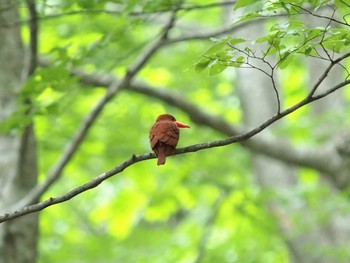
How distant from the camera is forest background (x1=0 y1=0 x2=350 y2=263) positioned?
11.3 ft

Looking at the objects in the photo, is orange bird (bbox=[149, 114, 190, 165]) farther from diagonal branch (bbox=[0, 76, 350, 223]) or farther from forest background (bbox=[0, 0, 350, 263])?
forest background (bbox=[0, 0, 350, 263])

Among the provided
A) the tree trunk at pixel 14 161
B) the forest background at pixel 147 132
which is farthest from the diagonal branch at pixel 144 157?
the tree trunk at pixel 14 161

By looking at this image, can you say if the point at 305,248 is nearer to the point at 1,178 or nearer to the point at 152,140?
the point at 1,178

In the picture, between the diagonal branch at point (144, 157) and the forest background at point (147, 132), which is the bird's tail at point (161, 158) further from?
the forest background at point (147, 132)

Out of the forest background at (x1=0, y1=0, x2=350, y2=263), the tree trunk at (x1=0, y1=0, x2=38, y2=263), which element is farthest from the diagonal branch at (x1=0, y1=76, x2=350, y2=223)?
the tree trunk at (x1=0, y1=0, x2=38, y2=263)

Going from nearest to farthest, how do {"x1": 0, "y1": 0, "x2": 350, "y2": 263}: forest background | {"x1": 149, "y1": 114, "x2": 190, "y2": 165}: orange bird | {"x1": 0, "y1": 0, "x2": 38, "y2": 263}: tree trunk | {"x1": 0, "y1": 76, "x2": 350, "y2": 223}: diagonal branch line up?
{"x1": 0, "y1": 76, "x2": 350, "y2": 223}: diagonal branch < {"x1": 149, "y1": 114, "x2": 190, "y2": 165}: orange bird < {"x1": 0, "y1": 0, "x2": 350, "y2": 263}: forest background < {"x1": 0, "y1": 0, "x2": 38, "y2": 263}: tree trunk

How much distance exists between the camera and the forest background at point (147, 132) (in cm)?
345

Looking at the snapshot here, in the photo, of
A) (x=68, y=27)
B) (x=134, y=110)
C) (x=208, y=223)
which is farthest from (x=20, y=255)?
(x=208, y=223)

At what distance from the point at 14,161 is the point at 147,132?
2.71m

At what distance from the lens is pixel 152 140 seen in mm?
1988

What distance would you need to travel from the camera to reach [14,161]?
4.18 meters

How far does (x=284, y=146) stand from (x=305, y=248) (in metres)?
0.90

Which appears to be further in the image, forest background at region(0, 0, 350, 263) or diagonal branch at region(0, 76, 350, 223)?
forest background at region(0, 0, 350, 263)

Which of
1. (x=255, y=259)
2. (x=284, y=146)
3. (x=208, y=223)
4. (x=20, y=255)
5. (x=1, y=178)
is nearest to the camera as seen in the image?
(x=20, y=255)
